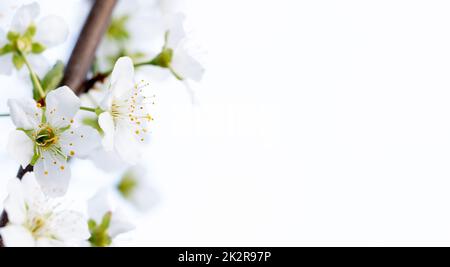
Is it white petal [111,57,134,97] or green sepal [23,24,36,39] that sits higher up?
white petal [111,57,134,97]

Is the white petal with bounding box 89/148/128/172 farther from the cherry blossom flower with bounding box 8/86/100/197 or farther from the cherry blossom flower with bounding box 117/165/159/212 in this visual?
the cherry blossom flower with bounding box 117/165/159/212

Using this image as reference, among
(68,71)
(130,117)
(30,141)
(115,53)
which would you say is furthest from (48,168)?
(115,53)

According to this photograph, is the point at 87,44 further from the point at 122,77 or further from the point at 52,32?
the point at 122,77

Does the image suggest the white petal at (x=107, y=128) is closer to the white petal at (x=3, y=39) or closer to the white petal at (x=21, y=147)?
the white petal at (x=21, y=147)

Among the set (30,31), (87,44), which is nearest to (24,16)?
(30,31)

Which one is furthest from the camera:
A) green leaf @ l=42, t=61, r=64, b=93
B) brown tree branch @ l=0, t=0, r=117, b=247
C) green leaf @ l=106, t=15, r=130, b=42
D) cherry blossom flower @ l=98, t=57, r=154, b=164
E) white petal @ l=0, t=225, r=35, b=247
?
green leaf @ l=106, t=15, r=130, b=42

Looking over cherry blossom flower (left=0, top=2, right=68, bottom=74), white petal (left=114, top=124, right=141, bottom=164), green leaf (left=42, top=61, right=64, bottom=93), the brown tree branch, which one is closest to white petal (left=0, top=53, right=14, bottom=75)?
cherry blossom flower (left=0, top=2, right=68, bottom=74)
